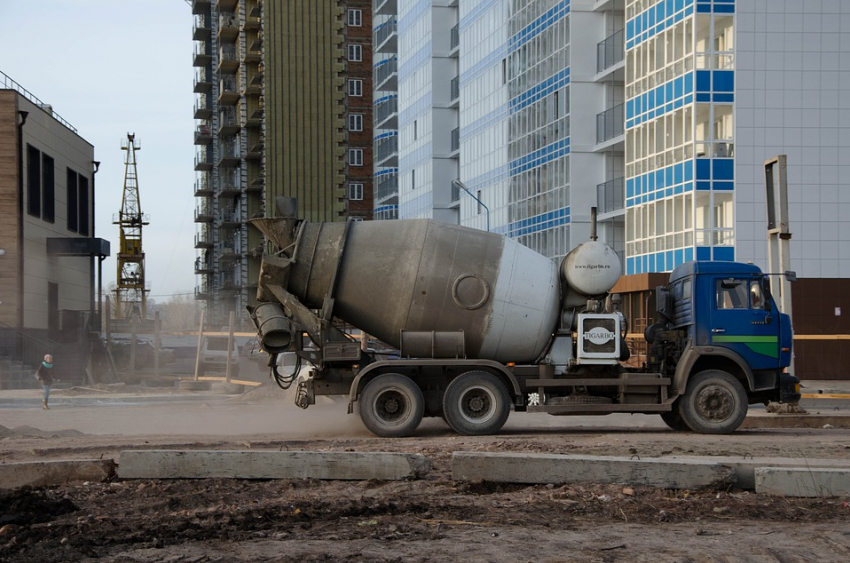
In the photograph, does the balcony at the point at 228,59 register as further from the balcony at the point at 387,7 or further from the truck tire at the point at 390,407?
the truck tire at the point at 390,407

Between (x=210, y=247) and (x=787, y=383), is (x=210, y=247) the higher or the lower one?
the higher one

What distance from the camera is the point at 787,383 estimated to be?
60.2ft

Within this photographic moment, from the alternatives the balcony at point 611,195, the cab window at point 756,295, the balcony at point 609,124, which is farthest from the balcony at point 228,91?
the cab window at point 756,295

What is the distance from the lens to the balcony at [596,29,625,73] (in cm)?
5150

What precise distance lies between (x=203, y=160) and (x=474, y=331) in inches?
4030

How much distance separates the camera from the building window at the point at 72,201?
190ft

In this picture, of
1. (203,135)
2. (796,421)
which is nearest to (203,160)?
(203,135)

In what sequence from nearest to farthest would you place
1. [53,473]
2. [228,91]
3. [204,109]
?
[53,473] < [228,91] < [204,109]

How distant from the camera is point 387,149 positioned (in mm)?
90688

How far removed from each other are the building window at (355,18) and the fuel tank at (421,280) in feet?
281

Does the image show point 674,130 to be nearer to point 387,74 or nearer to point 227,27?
point 387,74

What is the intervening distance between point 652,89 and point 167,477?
36.2 meters

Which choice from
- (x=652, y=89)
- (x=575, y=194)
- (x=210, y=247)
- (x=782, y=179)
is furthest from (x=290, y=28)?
(x=782, y=179)

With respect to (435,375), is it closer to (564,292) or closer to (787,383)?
(564,292)
